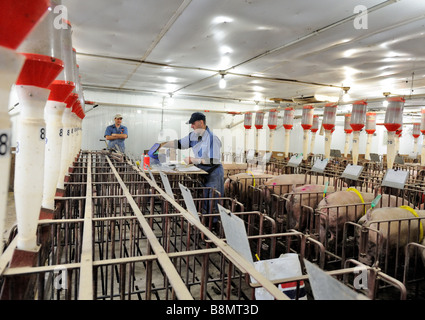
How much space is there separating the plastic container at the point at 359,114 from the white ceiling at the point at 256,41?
0.67m

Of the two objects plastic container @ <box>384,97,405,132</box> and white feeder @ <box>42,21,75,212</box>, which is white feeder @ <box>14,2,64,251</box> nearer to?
white feeder @ <box>42,21,75,212</box>

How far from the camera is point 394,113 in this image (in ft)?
14.5

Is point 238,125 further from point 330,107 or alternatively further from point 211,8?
point 211,8

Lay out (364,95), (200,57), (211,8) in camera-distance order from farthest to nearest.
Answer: (364,95) → (200,57) → (211,8)

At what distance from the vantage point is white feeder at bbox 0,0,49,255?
1.99ft

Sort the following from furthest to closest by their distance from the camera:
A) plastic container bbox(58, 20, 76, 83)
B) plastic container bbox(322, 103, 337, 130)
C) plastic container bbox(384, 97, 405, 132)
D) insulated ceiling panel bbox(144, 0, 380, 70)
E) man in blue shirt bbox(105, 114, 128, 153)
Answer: man in blue shirt bbox(105, 114, 128, 153) → plastic container bbox(322, 103, 337, 130) → plastic container bbox(384, 97, 405, 132) → insulated ceiling panel bbox(144, 0, 380, 70) → plastic container bbox(58, 20, 76, 83)

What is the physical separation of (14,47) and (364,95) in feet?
30.2

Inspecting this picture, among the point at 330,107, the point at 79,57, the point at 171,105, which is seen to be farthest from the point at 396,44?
the point at 171,105

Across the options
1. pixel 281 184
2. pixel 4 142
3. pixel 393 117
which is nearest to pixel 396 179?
pixel 393 117

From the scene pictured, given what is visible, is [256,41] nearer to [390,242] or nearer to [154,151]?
[154,151]

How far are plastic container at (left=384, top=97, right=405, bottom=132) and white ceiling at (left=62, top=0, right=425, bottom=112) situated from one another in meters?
0.64

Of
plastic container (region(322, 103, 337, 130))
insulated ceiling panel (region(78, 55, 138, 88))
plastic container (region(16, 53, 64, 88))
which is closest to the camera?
plastic container (region(16, 53, 64, 88))

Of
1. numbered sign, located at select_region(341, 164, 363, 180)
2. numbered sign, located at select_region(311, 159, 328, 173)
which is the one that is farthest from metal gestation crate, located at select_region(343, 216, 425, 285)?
numbered sign, located at select_region(311, 159, 328, 173)
